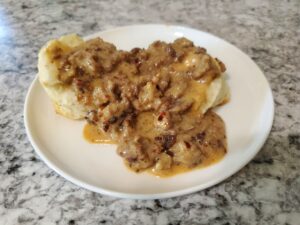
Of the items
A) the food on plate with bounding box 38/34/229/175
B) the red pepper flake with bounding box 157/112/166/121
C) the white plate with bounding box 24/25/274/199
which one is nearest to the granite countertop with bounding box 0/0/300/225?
the white plate with bounding box 24/25/274/199

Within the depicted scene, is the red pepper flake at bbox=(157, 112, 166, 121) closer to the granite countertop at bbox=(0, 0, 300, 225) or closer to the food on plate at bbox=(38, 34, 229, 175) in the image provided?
the food on plate at bbox=(38, 34, 229, 175)

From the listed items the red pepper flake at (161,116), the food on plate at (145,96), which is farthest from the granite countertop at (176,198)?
the red pepper flake at (161,116)

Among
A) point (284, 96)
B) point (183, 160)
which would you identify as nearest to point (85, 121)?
point (183, 160)

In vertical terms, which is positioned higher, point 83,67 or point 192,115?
point 83,67

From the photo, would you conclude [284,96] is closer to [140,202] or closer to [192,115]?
[192,115]

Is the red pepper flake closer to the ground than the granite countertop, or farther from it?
farther from it
